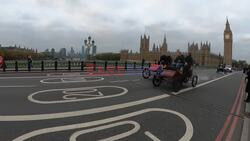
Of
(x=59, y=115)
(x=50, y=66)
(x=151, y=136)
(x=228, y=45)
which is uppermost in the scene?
(x=228, y=45)

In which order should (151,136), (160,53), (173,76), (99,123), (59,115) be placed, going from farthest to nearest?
(160,53) < (173,76) < (59,115) < (99,123) < (151,136)

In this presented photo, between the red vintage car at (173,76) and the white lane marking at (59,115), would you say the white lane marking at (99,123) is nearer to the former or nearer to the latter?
the white lane marking at (59,115)

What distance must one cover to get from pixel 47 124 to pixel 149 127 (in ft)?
8.15

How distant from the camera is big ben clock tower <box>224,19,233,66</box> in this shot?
3856 inches

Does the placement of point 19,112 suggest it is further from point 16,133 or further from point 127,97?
point 127,97

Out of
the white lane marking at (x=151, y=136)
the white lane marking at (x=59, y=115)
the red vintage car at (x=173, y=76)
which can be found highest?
the red vintage car at (x=173, y=76)

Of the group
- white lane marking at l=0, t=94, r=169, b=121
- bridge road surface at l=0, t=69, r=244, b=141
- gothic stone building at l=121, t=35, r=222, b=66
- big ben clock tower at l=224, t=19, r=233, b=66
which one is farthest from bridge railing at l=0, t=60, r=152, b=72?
big ben clock tower at l=224, t=19, r=233, b=66

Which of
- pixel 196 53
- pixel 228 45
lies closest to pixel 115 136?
pixel 196 53

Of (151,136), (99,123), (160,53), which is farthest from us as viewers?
(160,53)

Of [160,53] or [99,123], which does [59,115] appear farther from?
[160,53]

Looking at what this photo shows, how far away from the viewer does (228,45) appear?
10069 centimetres

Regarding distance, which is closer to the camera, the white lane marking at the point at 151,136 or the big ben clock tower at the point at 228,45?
the white lane marking at the point at 151,136

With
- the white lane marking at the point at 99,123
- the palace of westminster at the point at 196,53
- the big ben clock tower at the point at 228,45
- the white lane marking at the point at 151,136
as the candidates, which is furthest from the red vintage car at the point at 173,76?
the big ben clock tower at the point at 228,45

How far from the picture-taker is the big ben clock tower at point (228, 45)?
97.9 m
